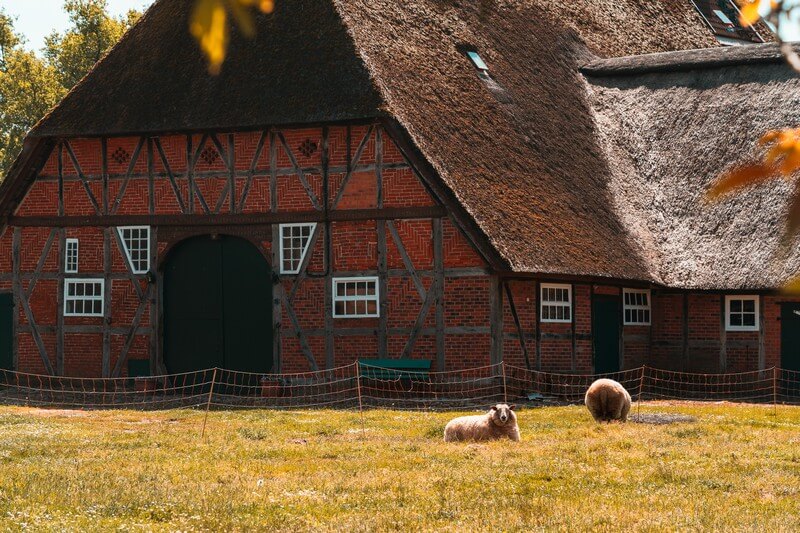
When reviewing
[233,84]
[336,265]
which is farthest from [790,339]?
[233,84]

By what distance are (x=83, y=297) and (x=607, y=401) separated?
12444 mm

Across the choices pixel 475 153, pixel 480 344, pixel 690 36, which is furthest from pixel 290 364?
pixel 690 36

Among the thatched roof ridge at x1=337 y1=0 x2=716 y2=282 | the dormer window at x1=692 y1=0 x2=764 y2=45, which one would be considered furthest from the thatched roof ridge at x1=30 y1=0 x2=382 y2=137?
the dormer window at x1=692 y1=0 x2=764 y2=45

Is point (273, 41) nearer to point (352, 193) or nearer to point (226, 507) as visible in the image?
point (352, 193)

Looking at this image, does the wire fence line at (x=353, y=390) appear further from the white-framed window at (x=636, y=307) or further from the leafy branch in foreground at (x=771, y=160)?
the leafy branch in foreground at (x=771, y=160)

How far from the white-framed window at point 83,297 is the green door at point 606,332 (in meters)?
10.0

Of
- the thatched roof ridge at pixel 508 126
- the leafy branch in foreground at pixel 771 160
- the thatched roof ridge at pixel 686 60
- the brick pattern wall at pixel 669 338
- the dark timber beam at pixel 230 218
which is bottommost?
the brick pattern wall at pixel 669 338

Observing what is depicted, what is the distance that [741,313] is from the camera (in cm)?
2830

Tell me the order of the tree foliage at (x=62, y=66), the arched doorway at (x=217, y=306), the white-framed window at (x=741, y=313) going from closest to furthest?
1. the arched doorway at (x=217, y=306)
2. the white-framed window at (x=741, y=313)
3. the tree foliage at (x=62, y=66)

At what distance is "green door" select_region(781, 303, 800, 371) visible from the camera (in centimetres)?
2755

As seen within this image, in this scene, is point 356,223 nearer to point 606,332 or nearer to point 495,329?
point 495,329

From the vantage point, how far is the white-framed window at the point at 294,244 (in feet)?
83.5

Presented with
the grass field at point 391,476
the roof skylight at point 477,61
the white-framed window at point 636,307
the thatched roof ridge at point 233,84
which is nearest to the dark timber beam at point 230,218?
the thatched roof ridge at point 233,84

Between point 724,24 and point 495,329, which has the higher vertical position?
point 724,24
